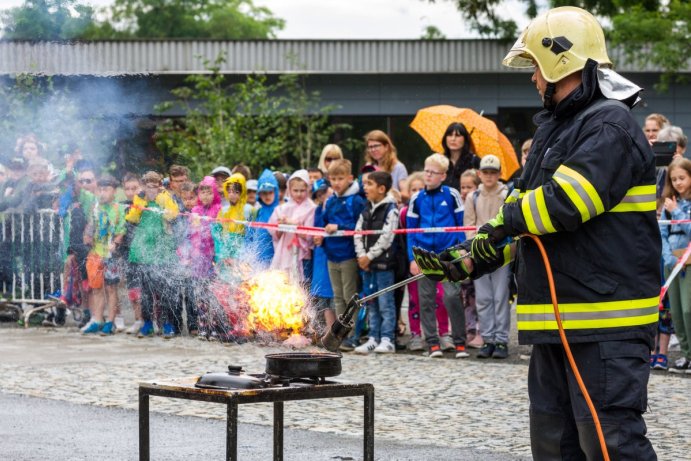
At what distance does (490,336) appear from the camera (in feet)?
35.1

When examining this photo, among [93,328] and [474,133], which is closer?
[93,328]

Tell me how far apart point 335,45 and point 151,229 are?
16358 millimetres

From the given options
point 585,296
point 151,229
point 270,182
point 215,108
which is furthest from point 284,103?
point 585,296

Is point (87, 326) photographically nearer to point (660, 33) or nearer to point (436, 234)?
point (436, 234)

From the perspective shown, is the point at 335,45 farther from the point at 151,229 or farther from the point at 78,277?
the point at 151,229

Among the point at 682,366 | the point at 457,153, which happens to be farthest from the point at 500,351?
the point at 457,153

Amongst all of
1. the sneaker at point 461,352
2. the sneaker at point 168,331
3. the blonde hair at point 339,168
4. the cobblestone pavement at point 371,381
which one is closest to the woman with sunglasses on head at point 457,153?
the blonde hair at point 339,168

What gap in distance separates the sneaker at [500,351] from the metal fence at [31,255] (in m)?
4.18

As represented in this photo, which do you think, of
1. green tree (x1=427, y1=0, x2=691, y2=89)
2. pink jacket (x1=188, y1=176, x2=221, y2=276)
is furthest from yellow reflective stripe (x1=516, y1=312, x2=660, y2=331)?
green tree (x1=427, y1=0, x2=691, y2=89)

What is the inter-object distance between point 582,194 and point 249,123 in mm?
17179

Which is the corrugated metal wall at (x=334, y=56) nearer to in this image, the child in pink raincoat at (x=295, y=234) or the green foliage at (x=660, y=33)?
the green foliage at (x=660, y=33)

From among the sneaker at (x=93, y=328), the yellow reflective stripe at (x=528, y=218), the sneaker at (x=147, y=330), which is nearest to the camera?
the yellow reflective stripe at (x=528, y=218)

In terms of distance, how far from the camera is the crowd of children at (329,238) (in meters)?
9.83

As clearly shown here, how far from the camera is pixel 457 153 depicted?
11.7m
